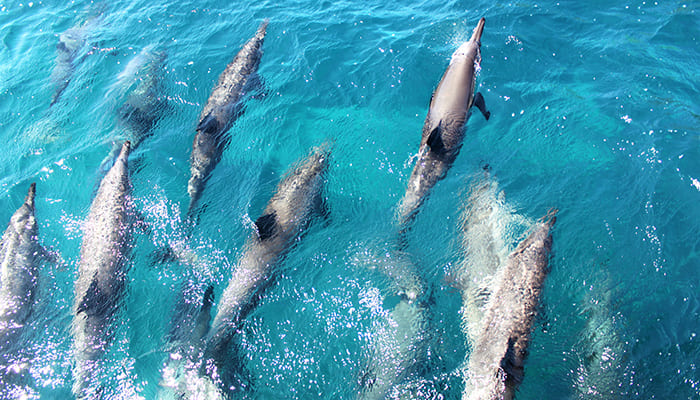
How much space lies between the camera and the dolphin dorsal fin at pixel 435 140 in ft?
29.1

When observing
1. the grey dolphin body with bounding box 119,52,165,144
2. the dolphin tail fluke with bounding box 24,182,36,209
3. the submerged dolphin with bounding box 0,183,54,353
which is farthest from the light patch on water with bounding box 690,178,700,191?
the dolphin tail fluke with bounding box 24,182,36,209

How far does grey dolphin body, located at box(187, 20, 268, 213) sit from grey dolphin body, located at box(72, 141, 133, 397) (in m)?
1.51

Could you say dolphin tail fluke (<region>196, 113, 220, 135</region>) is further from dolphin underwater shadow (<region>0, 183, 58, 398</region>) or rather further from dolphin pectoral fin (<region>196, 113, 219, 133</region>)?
dolphin underwater shadow (<region>0, 183, 58, 398</region>)

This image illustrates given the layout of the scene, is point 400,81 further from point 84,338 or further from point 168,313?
point 84,338

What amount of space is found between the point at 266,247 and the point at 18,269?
4.98 m

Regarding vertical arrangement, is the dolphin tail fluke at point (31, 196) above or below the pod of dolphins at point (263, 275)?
above

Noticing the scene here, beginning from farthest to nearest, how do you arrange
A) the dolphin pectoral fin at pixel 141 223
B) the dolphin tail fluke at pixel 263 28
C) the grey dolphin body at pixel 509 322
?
the dolphin tail fluke at pixel 263 28 → the dolphin pectoral fin at pixel 141 223 → the grey dolphin body at pixel 509 322

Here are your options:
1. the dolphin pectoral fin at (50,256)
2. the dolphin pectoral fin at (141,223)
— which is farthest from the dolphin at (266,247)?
the dolphin pectoral fin at (50,256)

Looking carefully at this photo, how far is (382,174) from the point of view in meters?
9.18

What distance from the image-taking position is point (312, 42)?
13.3m

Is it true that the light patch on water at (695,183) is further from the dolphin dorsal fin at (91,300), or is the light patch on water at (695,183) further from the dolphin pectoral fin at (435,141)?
the dolphin dorsal fin at (91,300)

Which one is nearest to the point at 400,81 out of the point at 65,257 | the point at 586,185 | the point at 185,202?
the point at 586,185

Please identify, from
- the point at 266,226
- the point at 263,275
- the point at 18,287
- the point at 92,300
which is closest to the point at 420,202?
the point at 266,226

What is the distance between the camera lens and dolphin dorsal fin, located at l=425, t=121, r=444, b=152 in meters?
8.86
